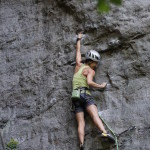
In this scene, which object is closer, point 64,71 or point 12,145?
point 12,145

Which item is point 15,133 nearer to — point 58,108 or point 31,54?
point 58,108

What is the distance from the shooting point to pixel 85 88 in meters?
6.05

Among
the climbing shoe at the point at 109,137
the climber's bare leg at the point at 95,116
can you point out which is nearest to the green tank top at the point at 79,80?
the climber's bare leg at the point at 95,116

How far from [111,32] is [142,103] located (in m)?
1.66

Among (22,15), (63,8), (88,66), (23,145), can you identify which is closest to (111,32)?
(88,66)

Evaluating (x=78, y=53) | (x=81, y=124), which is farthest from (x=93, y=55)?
(x=81, y=124)

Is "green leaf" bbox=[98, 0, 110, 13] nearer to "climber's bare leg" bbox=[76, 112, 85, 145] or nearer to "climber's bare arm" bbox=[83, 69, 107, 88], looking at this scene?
"climber's bare arm" bbox=[83, 69, 107, 88]

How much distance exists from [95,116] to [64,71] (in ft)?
4.62

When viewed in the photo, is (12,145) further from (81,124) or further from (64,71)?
(64,71)

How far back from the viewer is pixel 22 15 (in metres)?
7.77

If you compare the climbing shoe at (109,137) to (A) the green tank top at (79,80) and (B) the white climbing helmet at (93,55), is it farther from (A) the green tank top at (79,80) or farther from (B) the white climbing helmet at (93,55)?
(B) the white climbing helmet at (93,55)

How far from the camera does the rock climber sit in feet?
18.9

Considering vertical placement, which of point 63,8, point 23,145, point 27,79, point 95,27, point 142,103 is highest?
point 63,8

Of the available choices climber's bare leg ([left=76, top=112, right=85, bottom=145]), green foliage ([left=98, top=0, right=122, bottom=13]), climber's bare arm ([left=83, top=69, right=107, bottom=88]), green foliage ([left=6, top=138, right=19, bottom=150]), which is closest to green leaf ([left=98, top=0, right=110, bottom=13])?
green foliage ([left=98, top=0, right=122, bottom=13])
